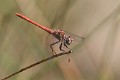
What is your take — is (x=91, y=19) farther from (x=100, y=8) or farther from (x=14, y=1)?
(x=14, y=1)

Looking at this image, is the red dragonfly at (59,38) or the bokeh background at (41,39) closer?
the bokeh background at (41,39)

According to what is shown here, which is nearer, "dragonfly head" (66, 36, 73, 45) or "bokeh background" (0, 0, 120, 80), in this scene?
"bokeh background" (0, 0, 120, 80)

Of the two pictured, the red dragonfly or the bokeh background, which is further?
the red dragonfly

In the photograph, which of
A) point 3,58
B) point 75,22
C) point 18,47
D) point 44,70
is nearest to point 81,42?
point 44,70

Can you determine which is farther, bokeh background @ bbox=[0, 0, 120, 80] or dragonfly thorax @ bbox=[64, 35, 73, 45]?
dragonfly thorax @ bbox=[64, 35, 73, 45]

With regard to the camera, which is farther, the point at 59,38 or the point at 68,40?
the point at 59,38

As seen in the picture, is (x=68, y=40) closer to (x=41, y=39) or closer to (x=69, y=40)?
(x=69, y=40)

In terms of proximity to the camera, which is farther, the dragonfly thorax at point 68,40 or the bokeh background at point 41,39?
the dragonfly thorax at point 68,40

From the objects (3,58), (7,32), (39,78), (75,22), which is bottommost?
(39,78)

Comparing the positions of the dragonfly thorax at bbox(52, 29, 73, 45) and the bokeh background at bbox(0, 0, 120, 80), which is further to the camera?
the dragonfly thorax at bbox(52, 29, 73, 45)

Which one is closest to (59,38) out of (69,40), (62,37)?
(62,37)

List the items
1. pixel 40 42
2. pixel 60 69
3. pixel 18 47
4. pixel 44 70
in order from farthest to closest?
pixel 18 47 < pixel 60 69 < pixel 40 42 < pixel 44 70
